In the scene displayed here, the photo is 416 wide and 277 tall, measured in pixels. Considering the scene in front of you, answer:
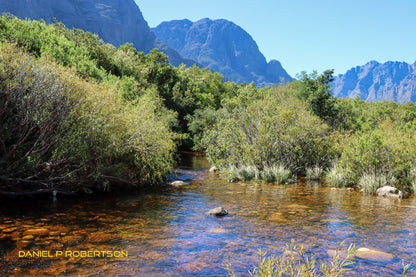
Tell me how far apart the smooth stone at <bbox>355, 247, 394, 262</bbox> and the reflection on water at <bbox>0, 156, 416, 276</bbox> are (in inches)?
7.5

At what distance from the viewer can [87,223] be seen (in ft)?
34.5

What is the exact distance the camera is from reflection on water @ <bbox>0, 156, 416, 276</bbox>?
7398 mm

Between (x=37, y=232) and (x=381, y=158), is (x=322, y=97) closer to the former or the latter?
(x=381, y=158)

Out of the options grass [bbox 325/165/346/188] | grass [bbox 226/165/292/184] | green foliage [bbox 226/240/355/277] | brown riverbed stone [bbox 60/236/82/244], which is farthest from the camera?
grass [bbox 226/165/292/184]

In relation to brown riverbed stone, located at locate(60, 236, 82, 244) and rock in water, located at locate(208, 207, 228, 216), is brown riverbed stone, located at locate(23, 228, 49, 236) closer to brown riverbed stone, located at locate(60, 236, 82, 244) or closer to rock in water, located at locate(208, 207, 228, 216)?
brown riverbed stone, located at locate(60, 236, 82, 244)

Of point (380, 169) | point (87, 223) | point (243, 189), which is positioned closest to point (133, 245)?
point (87, 223)

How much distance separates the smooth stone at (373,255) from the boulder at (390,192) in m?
9.80

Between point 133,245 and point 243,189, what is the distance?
10.7m

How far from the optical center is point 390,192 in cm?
1694

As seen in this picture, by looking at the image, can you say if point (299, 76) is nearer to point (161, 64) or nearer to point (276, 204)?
point (161, 64)

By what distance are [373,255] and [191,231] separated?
5509mm

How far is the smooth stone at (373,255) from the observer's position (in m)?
8.04

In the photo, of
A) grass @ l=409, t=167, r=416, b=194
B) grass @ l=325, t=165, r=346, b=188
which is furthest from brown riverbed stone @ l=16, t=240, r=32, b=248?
grass @ l=409, t=167, r=416, b=194

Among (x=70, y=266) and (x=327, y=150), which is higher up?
(x=327, y=150)
